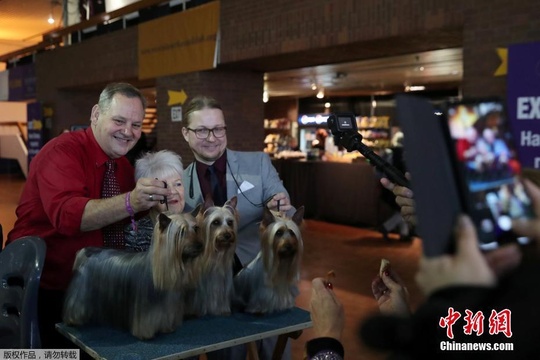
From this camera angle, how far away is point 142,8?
848 centimetres

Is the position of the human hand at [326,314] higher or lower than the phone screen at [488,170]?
lower

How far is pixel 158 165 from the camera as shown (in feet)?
6.23

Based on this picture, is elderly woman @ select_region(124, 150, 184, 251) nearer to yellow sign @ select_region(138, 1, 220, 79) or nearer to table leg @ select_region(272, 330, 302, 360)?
table leg @ select_region(272, 330, 302, 360)

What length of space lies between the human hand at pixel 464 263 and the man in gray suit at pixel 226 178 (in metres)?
1.48

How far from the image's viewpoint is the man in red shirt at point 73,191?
5.86 ft

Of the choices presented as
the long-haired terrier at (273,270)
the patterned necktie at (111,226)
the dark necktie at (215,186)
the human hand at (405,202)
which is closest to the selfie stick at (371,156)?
the human hand at (405,202)

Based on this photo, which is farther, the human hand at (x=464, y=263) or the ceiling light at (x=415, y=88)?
the ceiling light at (x=415, y=88)

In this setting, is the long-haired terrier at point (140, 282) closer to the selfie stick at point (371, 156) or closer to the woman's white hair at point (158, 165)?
the woman's white hair at point (158, 165)

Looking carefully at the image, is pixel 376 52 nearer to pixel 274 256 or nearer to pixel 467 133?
pixel 274 256

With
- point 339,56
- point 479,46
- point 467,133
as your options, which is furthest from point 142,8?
point 467,133

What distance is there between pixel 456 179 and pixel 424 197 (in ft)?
0.17

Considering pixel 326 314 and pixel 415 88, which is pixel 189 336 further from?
pixel 415 88

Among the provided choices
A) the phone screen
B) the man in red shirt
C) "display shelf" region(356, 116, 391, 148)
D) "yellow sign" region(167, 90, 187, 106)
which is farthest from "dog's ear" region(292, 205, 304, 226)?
"display shelf" region(356, 116, 391, 148)

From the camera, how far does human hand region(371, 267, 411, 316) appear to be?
113 centimetres
